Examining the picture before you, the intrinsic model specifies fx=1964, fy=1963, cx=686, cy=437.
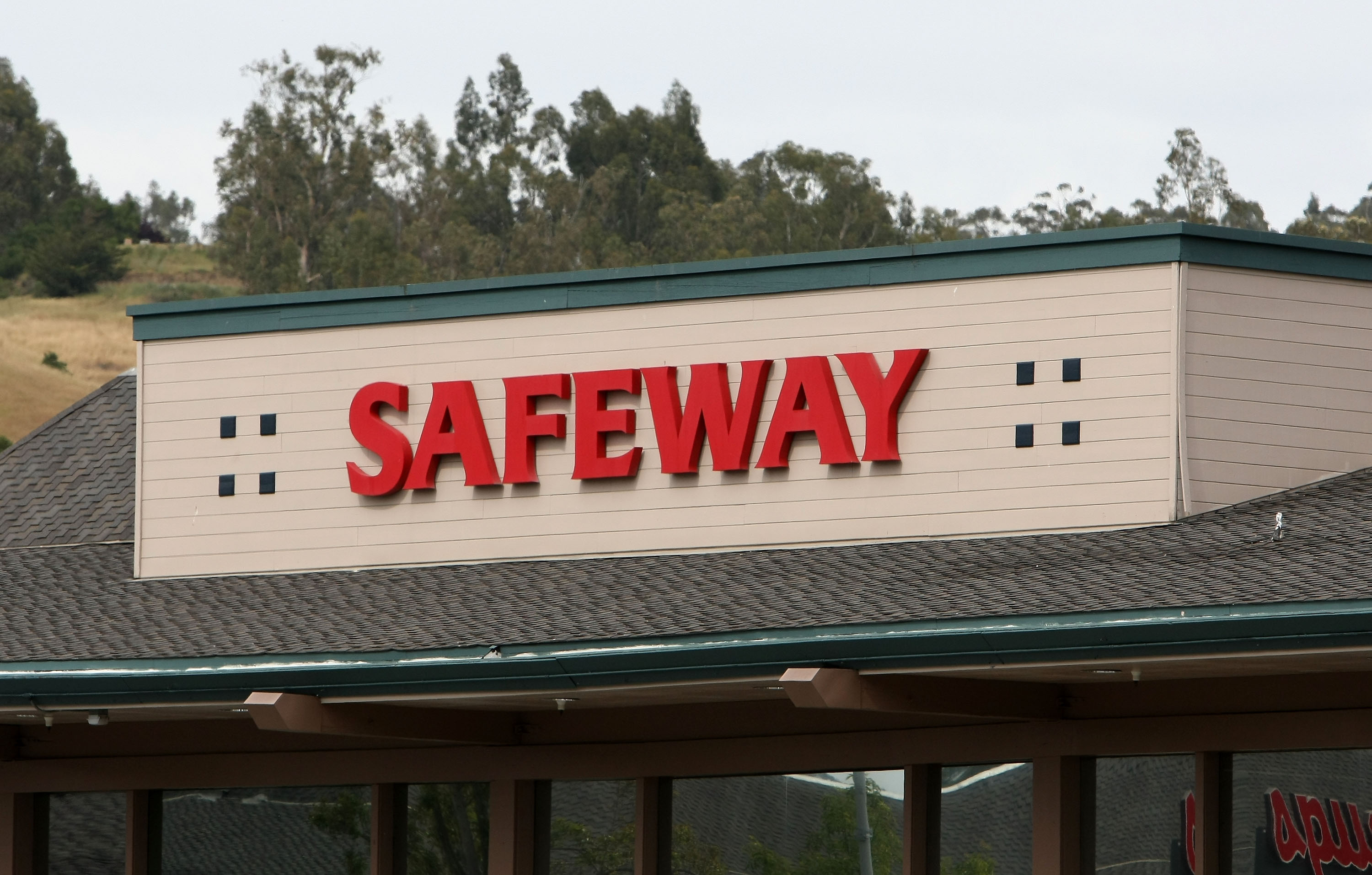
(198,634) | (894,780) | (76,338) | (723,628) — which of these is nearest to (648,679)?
(723,628)

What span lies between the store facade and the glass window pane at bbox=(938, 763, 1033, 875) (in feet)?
0.08

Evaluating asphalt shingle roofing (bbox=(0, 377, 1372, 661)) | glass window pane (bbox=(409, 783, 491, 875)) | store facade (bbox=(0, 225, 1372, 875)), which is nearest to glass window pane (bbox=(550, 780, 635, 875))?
store facade (bbox=(0, 225, 1372, 875))

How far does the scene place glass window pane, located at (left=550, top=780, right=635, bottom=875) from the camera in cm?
1328

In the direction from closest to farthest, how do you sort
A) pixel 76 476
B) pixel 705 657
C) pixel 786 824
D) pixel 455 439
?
pixel 705 657 → pixel 786 824 → pixel 455 439 → pixel 76 476

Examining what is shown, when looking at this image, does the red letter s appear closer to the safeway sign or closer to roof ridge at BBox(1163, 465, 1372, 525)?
the safeway sign

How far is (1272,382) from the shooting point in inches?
547

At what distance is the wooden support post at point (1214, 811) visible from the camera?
11344 millimetres

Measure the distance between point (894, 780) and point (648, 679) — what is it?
8.04 ft

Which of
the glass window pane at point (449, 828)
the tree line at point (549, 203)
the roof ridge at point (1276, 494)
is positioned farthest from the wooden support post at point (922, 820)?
the tree line at point (549, 203)

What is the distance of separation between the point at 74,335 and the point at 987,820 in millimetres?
84963

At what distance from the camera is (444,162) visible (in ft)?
284

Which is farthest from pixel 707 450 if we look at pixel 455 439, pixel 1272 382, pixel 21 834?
pixel 21 834

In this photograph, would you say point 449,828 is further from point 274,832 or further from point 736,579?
point 736,579

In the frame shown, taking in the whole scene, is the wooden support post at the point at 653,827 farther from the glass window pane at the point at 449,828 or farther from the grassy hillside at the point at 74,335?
the grassy hillside at the point at 74,335
